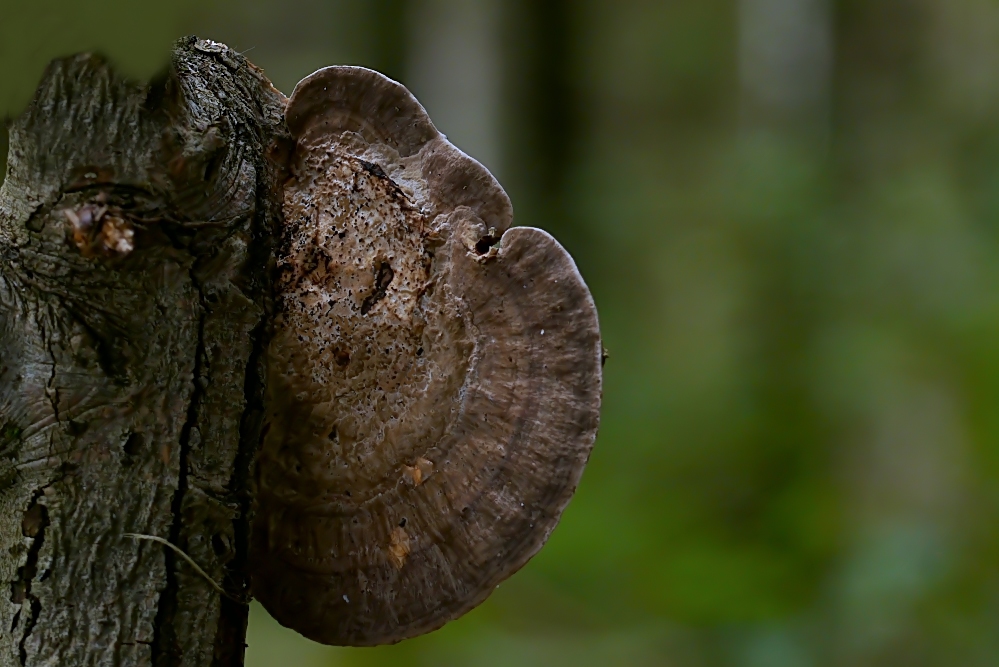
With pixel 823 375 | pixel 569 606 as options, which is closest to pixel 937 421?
pixel 823 375

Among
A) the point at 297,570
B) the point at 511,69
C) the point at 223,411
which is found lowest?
the point at 297,570

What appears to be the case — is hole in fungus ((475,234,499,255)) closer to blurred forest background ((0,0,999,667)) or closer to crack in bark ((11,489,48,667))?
crack in bark ((11,489,48,667))

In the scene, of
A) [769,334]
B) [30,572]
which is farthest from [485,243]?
[769,334]

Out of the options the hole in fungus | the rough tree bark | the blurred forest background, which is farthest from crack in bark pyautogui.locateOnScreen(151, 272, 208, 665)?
the blurred forest background

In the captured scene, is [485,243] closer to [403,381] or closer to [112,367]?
[403,381]

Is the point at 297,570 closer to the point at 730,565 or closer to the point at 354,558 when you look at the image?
the point at 354,558

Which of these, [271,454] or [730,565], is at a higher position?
[730,565]

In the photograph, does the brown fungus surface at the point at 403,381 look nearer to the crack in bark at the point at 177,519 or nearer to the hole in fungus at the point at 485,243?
the hole in fungus at the point at 485,243
